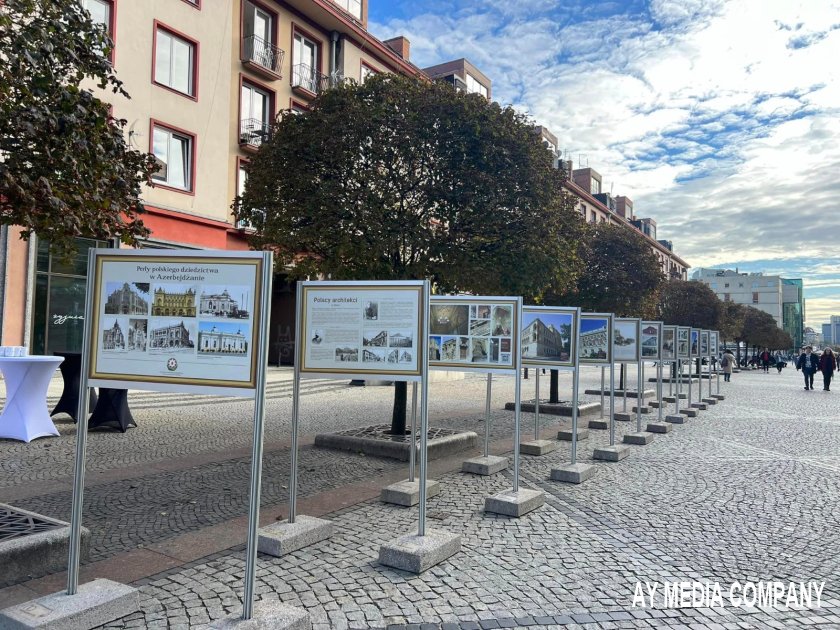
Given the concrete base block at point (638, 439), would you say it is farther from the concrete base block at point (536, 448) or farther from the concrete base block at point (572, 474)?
the concrete base block at point (572, 474)

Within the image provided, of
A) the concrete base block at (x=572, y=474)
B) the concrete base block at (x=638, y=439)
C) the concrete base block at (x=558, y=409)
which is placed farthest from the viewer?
the concrete base block at (x=558, y=409)

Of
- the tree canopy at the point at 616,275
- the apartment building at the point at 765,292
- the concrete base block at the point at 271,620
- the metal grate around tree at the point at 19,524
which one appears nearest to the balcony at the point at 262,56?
the tree canopy at the point at 616,275

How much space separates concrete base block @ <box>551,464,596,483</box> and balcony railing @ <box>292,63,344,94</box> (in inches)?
870

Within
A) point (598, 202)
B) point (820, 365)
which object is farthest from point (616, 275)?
point (598, 202)

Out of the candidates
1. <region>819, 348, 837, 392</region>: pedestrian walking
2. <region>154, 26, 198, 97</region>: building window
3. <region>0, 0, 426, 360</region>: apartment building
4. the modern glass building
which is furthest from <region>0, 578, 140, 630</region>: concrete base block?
the modern glass building

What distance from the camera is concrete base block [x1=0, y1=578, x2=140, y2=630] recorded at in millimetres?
3096

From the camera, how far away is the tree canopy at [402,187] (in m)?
8.38

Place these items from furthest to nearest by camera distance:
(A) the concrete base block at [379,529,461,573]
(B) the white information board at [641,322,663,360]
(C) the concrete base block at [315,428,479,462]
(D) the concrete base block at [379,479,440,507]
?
(B) the white information board at [641,322,663,360], (C) the concrete base block at [315,428,479,462], (D) the concrete base block at [379,479,440,507], (A) the concrete base block at [379,529,461,573]

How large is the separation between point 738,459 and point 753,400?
11.9 m

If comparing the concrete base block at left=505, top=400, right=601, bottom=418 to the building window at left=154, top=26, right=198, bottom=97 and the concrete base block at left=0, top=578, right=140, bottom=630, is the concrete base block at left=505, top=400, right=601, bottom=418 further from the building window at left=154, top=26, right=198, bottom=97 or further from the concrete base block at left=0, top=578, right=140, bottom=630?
the building window at left=154, top=26, right=198, bottom=97

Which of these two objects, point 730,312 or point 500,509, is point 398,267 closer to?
point 500,509

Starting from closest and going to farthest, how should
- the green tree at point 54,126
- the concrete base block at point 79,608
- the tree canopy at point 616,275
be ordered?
1. the concrete base block at point 79,608
2. the green tree at point 54,126
3. the tree canopy at point 616,275

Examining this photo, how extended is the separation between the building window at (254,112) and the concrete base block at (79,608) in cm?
2140

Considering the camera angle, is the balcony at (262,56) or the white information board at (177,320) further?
the balcony at (262,56)
